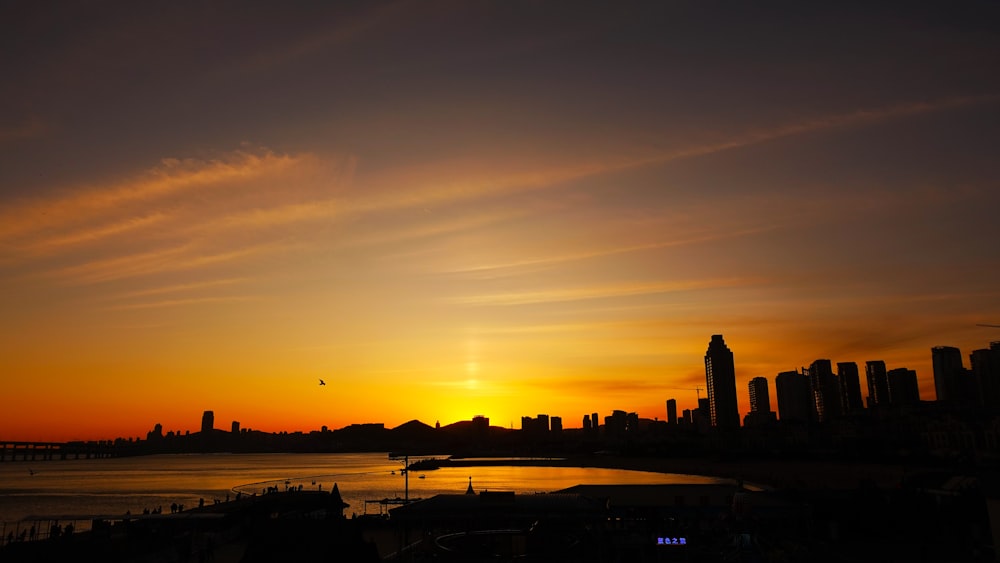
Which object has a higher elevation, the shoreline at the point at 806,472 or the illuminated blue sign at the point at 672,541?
the illuminated blue sign at the point at 672,541

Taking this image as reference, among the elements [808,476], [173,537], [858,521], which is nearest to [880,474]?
[808,476]

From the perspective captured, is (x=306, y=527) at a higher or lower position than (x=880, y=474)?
higher

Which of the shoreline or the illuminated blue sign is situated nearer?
the illuminated blue sign

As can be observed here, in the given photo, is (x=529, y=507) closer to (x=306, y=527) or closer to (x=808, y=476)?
(x=306, y=527)

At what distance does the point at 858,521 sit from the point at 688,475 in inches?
4484

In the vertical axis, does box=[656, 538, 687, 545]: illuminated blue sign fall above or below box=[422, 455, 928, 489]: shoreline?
above

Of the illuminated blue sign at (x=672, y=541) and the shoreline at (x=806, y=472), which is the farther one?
the shoreline at (x=806, y=472)

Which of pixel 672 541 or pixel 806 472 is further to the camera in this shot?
pixel 806 472

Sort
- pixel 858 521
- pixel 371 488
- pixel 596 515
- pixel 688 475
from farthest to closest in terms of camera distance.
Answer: pixel 688 475 < pixel 371 488 < pixel 858 521 < pixel 596 515

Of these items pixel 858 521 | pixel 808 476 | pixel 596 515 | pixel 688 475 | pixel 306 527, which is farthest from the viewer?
pixel 688 475

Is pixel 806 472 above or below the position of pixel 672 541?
below

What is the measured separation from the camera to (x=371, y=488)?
137 m

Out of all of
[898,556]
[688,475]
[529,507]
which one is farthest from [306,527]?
[688,475]

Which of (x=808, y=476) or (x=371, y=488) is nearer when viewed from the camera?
(x=808, y=476)
